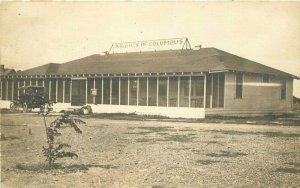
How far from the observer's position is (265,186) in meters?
6.38

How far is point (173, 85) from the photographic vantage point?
2144 cm

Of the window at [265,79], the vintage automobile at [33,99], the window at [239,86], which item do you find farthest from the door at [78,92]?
the vintage automobile at [33,99]

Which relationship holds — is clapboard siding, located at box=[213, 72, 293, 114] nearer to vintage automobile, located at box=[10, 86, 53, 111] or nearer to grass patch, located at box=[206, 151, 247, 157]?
grass patch, located at box=[206, 151, 247, 157]

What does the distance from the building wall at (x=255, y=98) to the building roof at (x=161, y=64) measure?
733mm

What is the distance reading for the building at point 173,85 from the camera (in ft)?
66.3

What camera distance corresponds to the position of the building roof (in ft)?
67.7

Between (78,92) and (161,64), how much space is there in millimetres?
5061

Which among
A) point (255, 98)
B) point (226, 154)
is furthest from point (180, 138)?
point (255, 98)

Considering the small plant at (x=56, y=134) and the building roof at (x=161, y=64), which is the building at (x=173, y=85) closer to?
the building roof at (x=161, y=64)

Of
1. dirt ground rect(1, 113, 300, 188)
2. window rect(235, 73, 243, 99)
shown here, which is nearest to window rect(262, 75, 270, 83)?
window rect(235, 73, 243, 99)

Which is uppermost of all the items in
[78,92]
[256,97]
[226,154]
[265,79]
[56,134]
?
[265,79]

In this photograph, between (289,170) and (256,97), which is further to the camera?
(256,97)

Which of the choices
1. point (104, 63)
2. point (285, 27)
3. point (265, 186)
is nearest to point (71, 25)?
point (285, 27)

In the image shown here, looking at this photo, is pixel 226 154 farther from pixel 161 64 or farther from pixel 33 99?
pixel 161 64
